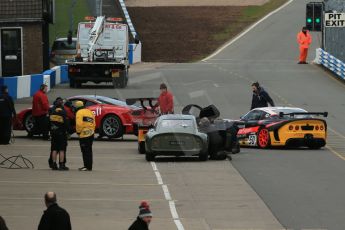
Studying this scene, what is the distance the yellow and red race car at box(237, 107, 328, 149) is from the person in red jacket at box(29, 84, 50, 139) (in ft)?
17.8

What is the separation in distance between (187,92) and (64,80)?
7832 millimetres

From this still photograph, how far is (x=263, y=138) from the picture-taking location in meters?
28.6

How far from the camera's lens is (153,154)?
25.2 meters

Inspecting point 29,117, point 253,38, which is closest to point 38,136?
point 29,117

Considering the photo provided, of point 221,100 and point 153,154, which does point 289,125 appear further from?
point 221,100

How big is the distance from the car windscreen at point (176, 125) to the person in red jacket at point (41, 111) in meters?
5.10

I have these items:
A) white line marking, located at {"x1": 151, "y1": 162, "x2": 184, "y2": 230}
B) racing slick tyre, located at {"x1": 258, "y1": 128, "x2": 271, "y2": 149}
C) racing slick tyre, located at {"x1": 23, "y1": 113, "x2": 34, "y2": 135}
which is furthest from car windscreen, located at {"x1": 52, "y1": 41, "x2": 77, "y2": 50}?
white line marking, located at {"x1": 151, "y1": 162, "x2": 184, "y2": 230}

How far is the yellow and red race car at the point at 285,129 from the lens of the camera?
91.5 feet

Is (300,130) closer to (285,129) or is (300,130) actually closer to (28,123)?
(285,129)

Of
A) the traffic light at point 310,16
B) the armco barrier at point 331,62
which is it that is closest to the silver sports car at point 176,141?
the traffic light at point 310,16

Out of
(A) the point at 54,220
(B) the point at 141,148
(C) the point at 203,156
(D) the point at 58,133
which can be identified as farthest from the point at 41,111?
(A) the point at 54,220

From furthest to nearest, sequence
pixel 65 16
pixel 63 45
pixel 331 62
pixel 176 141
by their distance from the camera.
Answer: pixel 65 16 < pixel 63 45 < pixel 331 62 < pixel 176 141

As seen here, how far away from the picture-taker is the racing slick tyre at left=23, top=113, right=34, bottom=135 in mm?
30719

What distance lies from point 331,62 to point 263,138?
76.5 feet
